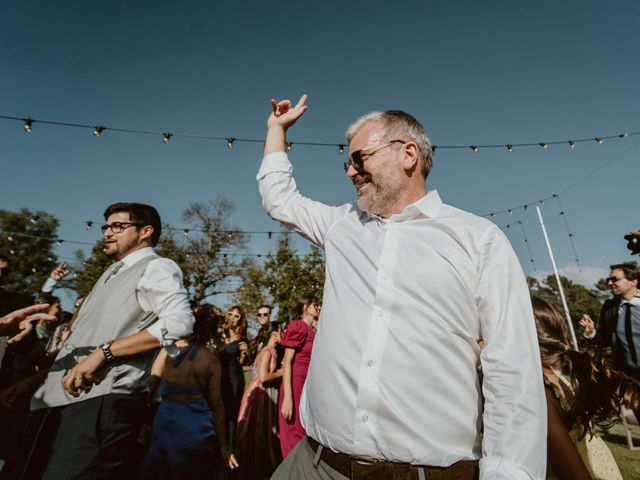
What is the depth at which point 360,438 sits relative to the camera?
3.64 feet

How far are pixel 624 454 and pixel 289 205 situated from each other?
20.4 feet

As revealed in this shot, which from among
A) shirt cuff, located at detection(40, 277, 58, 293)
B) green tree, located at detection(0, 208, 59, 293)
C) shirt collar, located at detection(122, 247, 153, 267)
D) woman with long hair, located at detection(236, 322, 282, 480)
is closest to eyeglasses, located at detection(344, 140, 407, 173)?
shirt collar, located at detection(122, 247, 153, 267)

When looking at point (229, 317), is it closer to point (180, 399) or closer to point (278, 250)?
point (180, 399)

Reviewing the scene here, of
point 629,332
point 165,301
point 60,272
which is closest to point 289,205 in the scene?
point 165,301

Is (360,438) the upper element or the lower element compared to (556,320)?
lower

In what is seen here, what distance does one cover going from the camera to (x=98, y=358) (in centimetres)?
185

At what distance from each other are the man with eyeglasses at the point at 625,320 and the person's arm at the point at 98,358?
5139 mm

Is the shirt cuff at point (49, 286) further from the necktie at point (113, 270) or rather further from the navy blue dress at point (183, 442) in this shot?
the necktie at point (113, 270)

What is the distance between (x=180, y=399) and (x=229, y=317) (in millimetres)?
2627

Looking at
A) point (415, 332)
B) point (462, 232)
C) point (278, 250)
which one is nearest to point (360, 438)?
point (415, 332)

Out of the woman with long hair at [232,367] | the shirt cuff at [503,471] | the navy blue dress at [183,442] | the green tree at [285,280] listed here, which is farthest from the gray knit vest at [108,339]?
the green tree at [285,280]

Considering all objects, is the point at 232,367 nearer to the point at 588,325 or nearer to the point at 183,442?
the point at 183,442

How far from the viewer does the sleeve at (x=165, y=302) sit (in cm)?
204

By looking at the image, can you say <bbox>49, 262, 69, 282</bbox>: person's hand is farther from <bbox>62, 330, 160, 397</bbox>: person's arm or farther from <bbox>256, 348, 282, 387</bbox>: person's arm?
<bbox>62, 330, 160, 397</bbox>: person's arm
